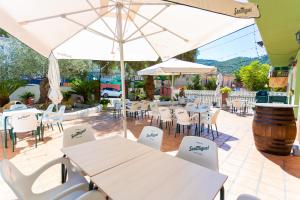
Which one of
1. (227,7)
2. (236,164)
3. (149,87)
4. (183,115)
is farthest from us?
(149,87)

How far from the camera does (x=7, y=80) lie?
9.80 metres

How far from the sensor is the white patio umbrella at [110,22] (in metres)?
3.09

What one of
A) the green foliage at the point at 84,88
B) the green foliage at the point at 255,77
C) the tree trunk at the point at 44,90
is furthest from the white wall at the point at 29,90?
the green foliage at the point at 255,77

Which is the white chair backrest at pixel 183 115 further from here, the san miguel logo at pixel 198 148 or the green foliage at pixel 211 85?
the green foliage at pixel 211 85

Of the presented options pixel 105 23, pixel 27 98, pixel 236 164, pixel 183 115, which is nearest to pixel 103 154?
pixel 105 23

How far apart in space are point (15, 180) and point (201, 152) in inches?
72.2

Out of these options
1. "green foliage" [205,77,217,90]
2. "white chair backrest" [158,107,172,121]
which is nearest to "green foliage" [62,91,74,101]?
"white chair backrest" [158,107,172,121]

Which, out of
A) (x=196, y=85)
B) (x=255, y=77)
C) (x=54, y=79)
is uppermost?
(x=255, y=77)

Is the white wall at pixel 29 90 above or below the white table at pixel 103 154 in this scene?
above

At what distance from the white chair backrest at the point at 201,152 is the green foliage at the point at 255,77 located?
18.7 m

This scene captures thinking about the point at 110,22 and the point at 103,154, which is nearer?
the point at 103,154

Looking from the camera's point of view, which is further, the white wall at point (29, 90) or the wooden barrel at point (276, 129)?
the white wall at point (29, 90)

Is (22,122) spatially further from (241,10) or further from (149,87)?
(149,87)

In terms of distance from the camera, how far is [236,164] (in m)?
3.55
